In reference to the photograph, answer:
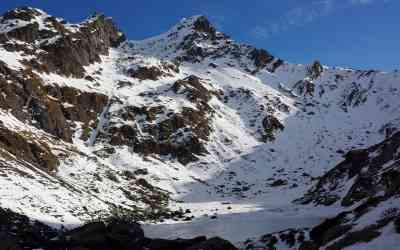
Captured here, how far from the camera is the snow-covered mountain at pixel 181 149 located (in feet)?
205

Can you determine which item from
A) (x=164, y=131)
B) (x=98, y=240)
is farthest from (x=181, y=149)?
(x=98, y=240)

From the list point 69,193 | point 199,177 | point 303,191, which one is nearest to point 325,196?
point 303,191

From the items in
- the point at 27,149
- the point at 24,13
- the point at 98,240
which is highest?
the point at 24,13

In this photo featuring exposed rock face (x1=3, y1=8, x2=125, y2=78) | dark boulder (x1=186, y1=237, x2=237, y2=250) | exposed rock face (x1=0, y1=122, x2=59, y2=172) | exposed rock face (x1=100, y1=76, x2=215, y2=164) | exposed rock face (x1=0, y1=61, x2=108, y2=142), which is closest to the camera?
dark boulder (x1=186, y1=237, x2=237, y2=250)

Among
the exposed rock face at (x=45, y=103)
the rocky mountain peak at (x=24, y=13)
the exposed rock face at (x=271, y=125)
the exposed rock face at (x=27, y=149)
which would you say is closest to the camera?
the exposed rock face at (x=27, y=149)

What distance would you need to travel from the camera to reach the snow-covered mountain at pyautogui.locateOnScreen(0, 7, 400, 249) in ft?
205

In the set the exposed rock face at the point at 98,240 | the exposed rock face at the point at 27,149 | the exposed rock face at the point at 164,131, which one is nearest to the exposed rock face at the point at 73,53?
the exposed rock face at the point at 164,131

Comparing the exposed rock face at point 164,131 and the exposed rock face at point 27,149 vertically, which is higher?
the exposed rock face at point 164,131

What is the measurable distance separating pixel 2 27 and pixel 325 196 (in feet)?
411

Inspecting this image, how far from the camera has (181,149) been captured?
470 feet

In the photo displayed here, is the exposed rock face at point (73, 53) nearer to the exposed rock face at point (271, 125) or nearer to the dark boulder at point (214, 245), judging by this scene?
the exposed rock face at point (271, 125)

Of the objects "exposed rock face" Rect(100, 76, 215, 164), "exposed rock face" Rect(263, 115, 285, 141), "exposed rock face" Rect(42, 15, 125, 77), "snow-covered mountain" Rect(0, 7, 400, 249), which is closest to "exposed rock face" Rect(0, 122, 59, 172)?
"snow-covered mountain" Rect(0, 7, 400, 249)

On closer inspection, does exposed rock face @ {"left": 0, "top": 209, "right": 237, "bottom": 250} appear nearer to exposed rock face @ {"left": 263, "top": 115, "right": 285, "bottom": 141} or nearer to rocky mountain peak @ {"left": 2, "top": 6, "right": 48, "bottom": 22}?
exposed rock face @ {"left": 263, "top": 115, "right": 285, "bottom": 141}

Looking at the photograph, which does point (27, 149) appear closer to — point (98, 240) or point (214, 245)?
point (98, 240)
